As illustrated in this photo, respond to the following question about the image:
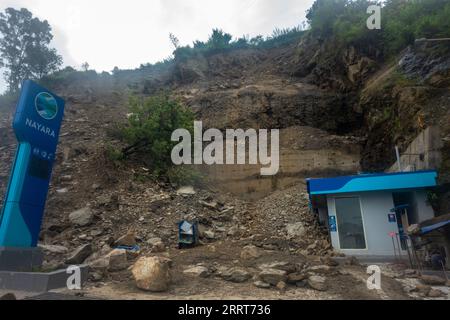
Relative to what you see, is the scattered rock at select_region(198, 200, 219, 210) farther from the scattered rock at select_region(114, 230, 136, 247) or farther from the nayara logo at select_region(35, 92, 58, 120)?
the nayara logo at select_region(35, 92, 58, 120)

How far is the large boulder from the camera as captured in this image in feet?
21.4

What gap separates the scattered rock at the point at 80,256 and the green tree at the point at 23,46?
28634mm

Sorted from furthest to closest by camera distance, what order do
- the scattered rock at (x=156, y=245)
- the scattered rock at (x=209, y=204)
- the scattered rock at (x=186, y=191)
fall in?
the scattered rock at (x=186, y=191)
the scattered rock at (x=209, y=204)
the scattered rock at (x=156, y=245)

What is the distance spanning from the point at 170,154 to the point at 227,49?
2015cm

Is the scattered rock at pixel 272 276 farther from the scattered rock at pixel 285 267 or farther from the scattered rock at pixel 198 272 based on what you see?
the scattered rock at pixel 198 272

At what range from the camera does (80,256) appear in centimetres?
891

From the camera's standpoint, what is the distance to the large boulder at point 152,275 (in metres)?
6.53

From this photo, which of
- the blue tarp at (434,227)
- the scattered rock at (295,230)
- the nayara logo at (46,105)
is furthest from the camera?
the scattered rock at (295,230)

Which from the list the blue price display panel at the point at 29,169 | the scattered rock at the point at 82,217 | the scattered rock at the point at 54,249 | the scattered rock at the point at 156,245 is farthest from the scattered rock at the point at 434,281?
the scattered rock at the point at 82,217

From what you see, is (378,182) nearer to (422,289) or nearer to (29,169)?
(422,289)

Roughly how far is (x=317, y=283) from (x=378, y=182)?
6.40 metres

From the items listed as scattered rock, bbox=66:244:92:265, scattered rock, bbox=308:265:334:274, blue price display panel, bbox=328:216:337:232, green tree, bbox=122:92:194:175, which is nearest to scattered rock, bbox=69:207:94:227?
scattered rock, bbox=66:244:92:265
